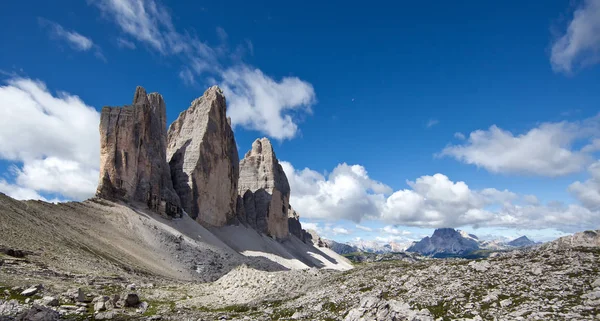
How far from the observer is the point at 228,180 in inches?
5266

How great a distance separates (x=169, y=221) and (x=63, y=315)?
3062 inches

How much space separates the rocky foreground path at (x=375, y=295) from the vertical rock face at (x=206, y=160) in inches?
3339

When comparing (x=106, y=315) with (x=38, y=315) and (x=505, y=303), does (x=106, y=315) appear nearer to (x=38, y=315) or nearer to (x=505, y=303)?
(x=38, y=315)

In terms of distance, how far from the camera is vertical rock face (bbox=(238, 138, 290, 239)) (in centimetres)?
16227

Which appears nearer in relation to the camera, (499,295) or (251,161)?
(499,295)

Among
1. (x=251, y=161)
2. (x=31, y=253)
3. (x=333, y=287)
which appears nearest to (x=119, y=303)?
(x=333, y=287)

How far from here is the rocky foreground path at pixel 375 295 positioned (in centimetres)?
1521

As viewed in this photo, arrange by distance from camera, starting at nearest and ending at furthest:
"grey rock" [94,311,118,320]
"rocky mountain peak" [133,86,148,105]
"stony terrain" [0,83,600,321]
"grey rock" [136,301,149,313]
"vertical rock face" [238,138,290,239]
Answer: "stony terrain" [0,83,600,321] → "grey rock" [94,311,118,320] → "grey rock" [136,301,149,313] → "rocky mountain peak" [133,86,148,105] → "vertical rock face" [238,138,290,239]

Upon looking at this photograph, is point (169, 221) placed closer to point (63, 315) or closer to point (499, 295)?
point (63, 315)

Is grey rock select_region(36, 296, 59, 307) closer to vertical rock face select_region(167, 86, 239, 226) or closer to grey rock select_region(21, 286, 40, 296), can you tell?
grey rock select_region(21, 286, 40, 296)

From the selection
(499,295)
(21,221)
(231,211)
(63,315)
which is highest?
(231,211)

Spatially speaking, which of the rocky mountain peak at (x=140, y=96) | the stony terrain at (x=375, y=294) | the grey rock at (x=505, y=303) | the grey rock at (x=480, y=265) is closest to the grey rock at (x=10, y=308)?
the stony terrain at (x=375, y=294)

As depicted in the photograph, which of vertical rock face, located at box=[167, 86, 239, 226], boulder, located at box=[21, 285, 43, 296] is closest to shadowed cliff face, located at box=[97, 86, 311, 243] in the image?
vertical rock face, located at box=[167, 86, 239, 226]

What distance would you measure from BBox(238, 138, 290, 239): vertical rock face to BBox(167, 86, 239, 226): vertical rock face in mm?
24138
